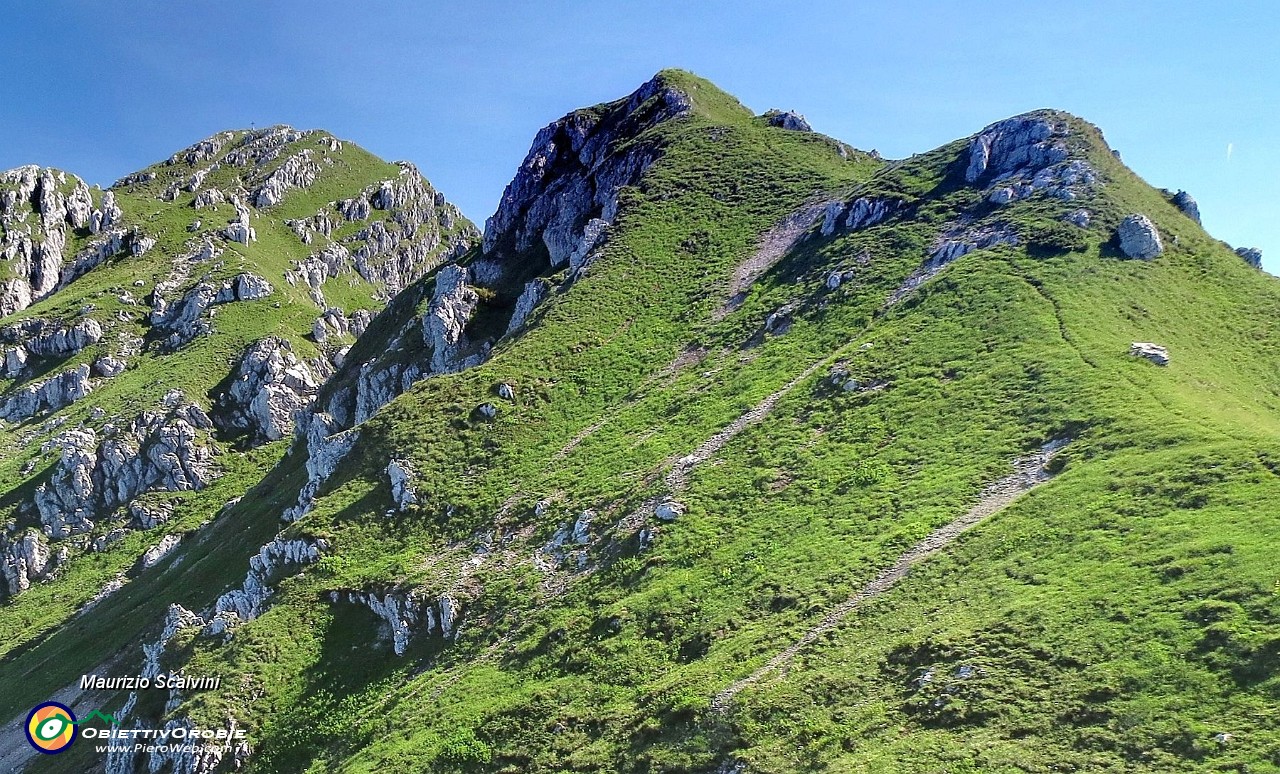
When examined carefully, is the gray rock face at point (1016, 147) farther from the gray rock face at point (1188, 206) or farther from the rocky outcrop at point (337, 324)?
the rocky outcrop at point (337, 324)

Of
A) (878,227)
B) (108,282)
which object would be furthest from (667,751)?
(108,282)

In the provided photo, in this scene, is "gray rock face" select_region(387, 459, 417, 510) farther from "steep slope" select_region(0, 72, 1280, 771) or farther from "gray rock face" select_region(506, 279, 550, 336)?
"gray rock face" select_region(506, 279, 550, 336)

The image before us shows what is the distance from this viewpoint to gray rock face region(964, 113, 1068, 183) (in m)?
66.1

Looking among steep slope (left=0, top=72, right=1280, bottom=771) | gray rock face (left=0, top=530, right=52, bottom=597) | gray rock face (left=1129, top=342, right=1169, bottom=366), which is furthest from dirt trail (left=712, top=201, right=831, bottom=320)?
gray rock face (left=0, top=530, right=52, bottom=597)

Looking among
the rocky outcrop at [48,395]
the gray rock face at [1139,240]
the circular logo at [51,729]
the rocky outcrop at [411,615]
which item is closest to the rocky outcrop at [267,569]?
the rocky outcrop at [411,615]

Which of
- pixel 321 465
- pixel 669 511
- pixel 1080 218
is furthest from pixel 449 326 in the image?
pixel 1080 218

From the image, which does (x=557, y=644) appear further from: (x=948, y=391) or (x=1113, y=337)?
(x=1113, y=337)

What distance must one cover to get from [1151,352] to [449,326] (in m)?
68.4

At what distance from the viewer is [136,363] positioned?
135 meters

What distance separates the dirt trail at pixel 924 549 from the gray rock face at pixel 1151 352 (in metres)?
12.8

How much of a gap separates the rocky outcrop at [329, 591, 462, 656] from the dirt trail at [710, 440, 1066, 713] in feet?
65.9

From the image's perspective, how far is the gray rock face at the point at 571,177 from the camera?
95312 mm

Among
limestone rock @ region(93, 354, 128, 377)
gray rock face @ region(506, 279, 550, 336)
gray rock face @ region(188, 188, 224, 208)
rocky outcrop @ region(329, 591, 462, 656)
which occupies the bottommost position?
rocky outcrop @ region(329, 591, 462, 656)

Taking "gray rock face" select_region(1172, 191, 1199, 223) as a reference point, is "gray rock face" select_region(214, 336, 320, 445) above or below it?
above
